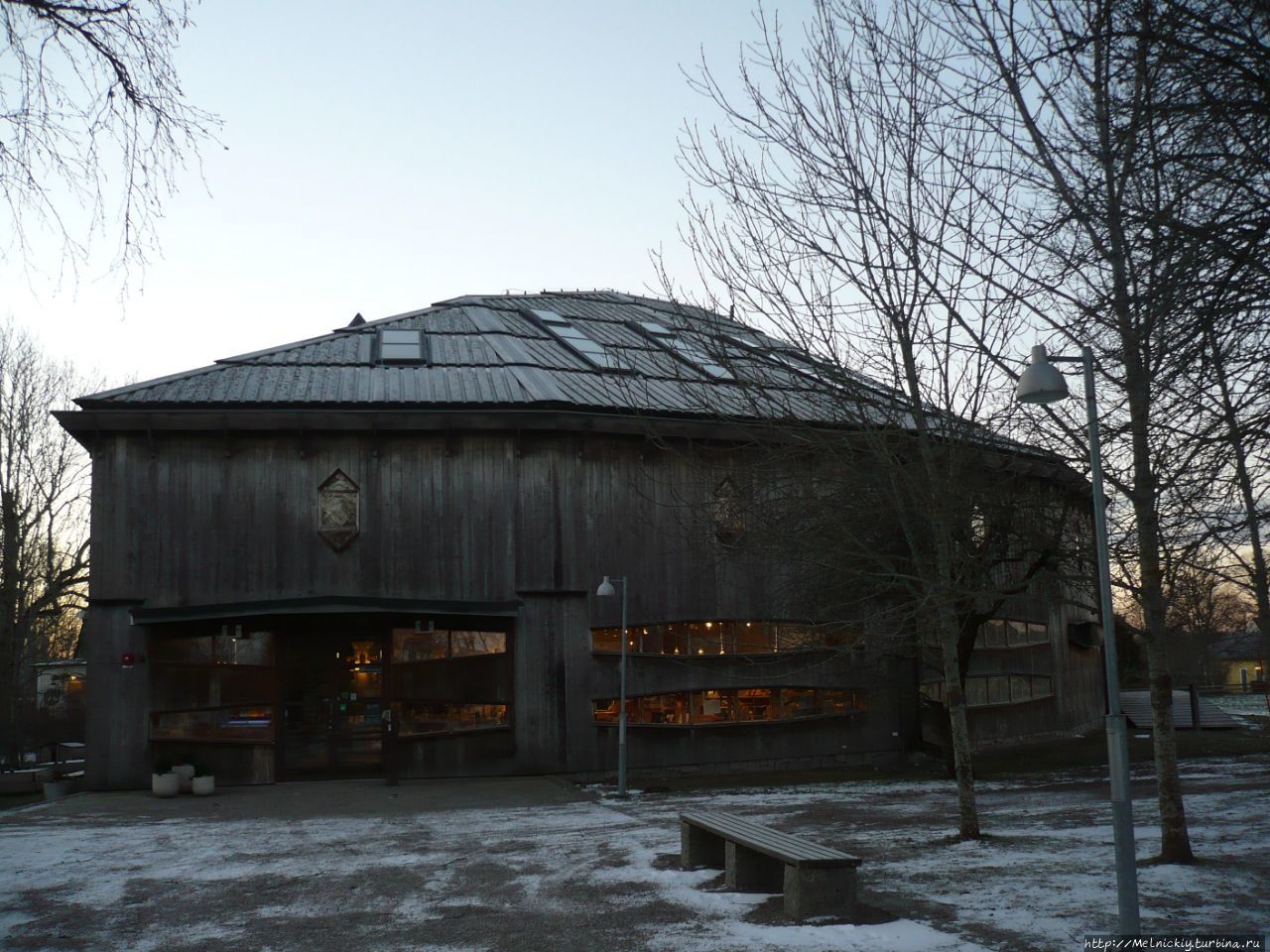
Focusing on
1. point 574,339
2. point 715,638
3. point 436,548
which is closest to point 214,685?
point 436,548

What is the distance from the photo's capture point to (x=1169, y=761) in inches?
473

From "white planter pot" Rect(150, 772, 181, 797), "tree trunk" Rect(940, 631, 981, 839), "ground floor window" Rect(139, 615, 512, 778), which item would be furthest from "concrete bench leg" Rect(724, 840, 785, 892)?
"white planter pot" Rect(150, 772, 181, 797)

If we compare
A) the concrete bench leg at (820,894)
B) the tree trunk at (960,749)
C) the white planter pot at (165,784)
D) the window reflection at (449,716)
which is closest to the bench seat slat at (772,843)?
the concrete bench leg at (820,894)

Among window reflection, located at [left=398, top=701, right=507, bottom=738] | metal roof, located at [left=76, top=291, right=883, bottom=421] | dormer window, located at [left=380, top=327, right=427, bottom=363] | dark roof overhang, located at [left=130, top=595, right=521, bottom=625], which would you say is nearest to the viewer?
dark roof overhang, located at [left=130, top=595, right=521, bottom=625]

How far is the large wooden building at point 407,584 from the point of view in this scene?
2631 cm

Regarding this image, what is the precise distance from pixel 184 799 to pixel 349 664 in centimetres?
548

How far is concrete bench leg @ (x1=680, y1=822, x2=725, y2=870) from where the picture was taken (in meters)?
13.0

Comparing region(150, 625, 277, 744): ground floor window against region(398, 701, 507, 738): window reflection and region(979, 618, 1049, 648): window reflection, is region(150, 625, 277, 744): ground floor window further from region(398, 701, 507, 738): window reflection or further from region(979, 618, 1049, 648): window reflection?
region(979, 618, 1049, 648): window reflection

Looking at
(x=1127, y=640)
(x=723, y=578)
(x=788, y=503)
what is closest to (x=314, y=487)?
(x=723, y=578)

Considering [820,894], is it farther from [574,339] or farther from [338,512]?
[574,339]

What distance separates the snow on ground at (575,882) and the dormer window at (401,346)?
1483 centimetres

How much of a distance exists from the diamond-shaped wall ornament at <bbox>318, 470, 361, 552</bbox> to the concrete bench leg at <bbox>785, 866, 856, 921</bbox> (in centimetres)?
1936

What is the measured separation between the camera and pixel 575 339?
3588 cm

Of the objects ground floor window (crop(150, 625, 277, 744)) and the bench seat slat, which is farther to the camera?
ground floor window (crop(150, 625, 277, 744))
